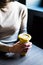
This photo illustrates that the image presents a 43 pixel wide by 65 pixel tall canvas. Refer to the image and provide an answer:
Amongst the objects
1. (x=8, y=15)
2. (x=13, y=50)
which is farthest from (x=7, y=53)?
(x=8, y=15)

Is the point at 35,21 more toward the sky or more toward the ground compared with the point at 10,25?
more toward the ground

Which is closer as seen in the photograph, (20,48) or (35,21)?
(20,48)

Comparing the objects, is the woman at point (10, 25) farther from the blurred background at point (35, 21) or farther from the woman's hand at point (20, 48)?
the blurred background at point (35, 21)

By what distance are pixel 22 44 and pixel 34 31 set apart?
0.72 meters

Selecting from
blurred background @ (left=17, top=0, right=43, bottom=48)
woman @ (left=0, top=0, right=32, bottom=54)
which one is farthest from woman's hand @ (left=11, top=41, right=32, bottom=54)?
blurred background @ (left=17, top=0, right=43, bottom=48)

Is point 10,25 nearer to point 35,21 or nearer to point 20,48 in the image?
point 20,48

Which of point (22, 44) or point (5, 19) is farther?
point (5, 19)

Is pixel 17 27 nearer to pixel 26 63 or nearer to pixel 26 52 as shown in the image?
pixel 26 52

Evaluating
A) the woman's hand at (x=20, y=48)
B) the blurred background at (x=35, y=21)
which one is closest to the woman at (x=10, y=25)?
the woman's hand at (x=20, y=48)

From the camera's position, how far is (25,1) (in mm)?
1654

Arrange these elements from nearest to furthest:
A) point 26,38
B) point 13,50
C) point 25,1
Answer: point 26,38 < point 13,50 < point 25,1

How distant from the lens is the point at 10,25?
46.1 inches

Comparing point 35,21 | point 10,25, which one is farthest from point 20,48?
point 35,21

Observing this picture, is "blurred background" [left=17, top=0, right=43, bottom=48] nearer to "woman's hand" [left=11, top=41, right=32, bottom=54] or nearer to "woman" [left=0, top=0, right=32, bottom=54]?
"woman" [left=0, top=0, right=32, bottom=54]
